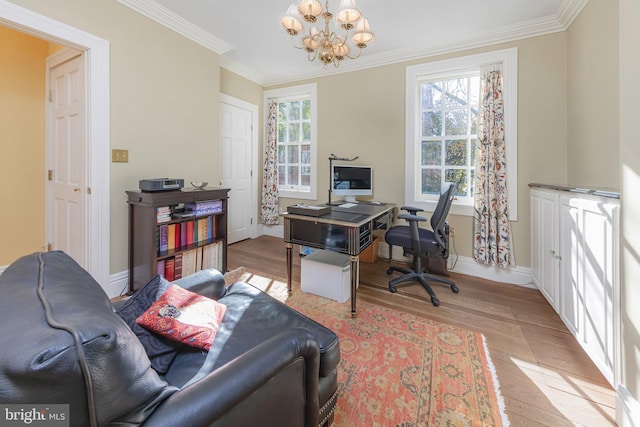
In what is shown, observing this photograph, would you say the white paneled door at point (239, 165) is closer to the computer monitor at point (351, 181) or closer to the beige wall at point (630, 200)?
the computer monitor at point (351, 181)

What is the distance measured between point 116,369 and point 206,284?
1.00 meters

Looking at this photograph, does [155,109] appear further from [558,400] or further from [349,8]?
[558,400]

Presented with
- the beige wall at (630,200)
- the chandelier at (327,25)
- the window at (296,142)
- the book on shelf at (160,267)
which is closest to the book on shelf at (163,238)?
the book on shelf at (160,267)

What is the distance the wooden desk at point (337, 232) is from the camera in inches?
86.0

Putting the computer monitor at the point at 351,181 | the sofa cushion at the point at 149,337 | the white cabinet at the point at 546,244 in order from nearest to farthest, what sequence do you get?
the sofa cushion at the point at 149,337 < the white cabinet at the point at 546,244 < the computer monitor at the point at 351,181

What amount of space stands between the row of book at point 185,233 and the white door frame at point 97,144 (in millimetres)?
472

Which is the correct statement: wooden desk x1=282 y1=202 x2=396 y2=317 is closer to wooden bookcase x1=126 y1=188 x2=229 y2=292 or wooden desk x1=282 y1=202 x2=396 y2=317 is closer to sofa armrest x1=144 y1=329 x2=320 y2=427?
wooden bookcase x1=126 y1=188 x2=229 y2=292

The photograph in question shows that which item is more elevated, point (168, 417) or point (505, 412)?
point (168, 417)

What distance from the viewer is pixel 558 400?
56.7 inches

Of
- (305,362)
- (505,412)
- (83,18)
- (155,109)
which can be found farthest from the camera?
(155,109)

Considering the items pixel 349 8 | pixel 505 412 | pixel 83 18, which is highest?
pixel 83 18

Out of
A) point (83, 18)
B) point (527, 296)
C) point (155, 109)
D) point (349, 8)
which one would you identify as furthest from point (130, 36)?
point (527, 296)

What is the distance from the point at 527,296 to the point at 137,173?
13.1 ft

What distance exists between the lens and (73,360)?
1.67 feet
